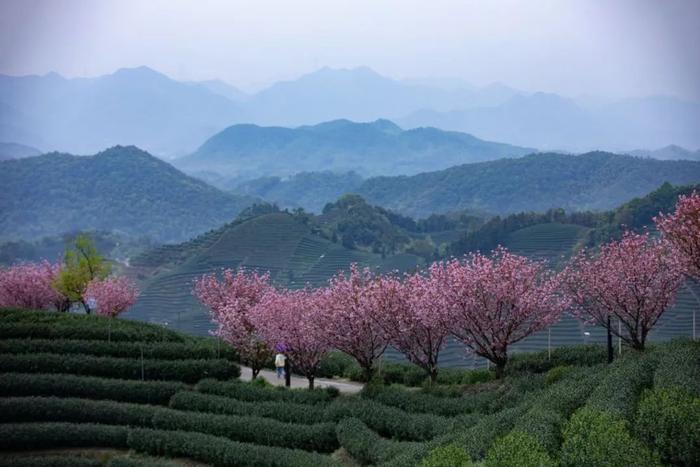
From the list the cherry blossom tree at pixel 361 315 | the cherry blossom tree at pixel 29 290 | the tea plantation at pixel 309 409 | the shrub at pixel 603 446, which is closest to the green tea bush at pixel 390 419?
the tea plantation at pixel 309 409

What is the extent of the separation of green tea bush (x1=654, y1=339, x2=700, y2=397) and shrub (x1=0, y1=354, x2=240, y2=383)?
14.1m

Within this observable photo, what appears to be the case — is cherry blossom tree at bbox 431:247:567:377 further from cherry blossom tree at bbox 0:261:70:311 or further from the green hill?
the green hill

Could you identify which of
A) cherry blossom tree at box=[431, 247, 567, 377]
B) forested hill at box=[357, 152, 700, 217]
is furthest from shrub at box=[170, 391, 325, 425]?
forested hill at box=[357, 152, 700, 217]

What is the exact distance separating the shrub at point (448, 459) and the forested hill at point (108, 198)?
491 ft

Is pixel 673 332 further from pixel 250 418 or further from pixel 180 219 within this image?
pixel 180 219

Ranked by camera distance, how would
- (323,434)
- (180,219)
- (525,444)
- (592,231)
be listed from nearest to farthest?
(525,444), (323,434), (592,231), (180,219)

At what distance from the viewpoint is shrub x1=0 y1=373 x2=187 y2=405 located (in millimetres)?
23281

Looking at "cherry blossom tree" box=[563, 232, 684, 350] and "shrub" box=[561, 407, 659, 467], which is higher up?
"cherry blossom tree" box=[563, 232, 684, 350]

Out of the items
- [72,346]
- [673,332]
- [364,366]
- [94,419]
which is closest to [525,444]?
[364,366]

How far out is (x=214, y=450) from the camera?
19.0 meters

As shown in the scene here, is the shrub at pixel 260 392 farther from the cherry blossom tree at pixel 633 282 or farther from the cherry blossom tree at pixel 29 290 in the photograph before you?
the cherry blossom tree at pixel 29 290

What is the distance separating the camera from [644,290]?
67.5 feet

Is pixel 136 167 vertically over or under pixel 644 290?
over

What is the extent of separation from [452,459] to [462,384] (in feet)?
→ 37.4
